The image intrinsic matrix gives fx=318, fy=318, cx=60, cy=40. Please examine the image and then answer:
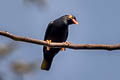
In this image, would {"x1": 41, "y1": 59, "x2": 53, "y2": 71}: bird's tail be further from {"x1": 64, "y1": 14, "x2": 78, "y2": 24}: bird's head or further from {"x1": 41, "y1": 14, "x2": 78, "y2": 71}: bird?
{"x1": 64, "y1": 14, "x2": 78, "y2": 24}: bird's head

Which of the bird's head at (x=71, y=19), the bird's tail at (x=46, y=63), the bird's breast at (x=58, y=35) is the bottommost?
the bird's tail at (x=46, y=63)

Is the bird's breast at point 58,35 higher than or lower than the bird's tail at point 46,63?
higher

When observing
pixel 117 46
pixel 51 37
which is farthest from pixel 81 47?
pixel 51 37

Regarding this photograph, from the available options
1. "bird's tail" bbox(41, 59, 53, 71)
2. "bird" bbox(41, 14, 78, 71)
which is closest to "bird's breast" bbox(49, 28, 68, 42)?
"bird" bbox(41, 14, 78, 71)

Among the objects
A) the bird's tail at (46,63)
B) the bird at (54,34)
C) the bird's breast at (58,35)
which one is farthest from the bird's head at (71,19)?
the bird's tail at (46,63)

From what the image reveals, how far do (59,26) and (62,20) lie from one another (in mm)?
240

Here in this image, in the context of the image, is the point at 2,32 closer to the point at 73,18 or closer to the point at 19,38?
the point at 19,38

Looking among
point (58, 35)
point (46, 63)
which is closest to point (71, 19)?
point (58, 35)

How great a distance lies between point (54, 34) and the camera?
570 centimetres

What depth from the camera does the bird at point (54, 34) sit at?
18.6ft

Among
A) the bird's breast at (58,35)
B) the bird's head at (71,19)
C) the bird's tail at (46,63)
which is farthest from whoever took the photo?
the bird's head at (71,19)

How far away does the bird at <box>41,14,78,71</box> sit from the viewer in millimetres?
5668

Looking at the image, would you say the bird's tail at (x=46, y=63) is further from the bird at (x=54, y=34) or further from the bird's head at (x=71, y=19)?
the bird's head at (x=71, y=19)

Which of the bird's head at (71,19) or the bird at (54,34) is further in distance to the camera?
the bird's head at (71,19)
